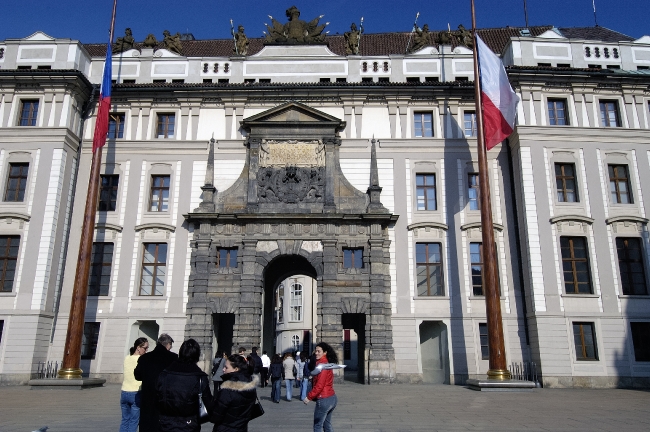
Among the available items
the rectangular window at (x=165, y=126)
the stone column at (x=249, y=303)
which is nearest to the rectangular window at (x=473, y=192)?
the stone column at (x=249, y=303)

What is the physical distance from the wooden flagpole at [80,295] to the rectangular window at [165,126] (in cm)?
476

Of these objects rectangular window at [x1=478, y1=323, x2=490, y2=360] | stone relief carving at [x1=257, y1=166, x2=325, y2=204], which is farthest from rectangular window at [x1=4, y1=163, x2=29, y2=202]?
rectangular window at [x1=478, y1=323, x2=490, y2=360]

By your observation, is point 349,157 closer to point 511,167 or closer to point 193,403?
point 511,167

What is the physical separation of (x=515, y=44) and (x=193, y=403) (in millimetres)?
28819

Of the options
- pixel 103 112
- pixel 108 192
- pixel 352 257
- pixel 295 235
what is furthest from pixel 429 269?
pixel 103 112

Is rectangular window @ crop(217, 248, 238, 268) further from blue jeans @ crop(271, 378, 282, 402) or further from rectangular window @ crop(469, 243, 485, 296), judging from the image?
rectangular window @ crop(469, 243, 485, 296)

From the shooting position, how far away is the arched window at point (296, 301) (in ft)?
194

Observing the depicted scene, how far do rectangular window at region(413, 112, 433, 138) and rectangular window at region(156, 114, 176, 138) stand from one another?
13.8 metres

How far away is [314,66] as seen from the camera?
101ft

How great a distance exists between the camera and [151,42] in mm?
32969

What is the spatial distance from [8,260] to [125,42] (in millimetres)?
15253

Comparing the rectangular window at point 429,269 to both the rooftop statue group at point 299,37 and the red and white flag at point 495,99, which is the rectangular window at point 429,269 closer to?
the red and white flag at point 495,99

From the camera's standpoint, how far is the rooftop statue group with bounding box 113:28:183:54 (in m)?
32.6

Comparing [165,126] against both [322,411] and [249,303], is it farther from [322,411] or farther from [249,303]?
[322,411]
